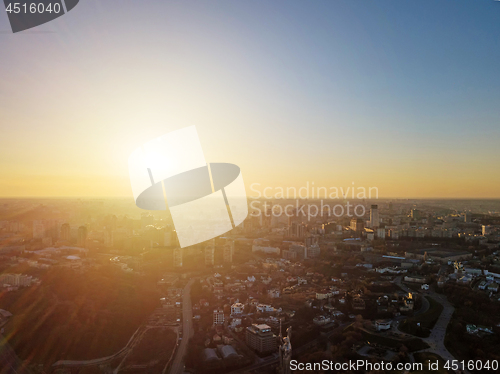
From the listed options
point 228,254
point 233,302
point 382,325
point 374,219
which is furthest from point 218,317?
point 374,219

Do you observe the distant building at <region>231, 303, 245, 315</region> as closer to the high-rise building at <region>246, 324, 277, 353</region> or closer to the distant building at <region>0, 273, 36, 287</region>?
the high-rise building at <region>246, 324, 277, 353</region>

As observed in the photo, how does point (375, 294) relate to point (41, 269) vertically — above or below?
below

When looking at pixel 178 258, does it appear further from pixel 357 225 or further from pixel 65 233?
pixel 357 225

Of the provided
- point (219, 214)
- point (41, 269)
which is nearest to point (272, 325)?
point (41, 269)

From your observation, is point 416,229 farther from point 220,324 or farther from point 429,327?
point 220,324

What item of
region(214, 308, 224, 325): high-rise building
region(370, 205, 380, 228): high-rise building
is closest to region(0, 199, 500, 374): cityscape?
region(214, 308, 224, 325): high-rise building

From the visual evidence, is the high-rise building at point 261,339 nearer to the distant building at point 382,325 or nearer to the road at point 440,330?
the distant building at point 382,325
